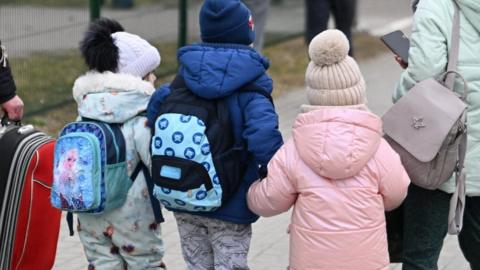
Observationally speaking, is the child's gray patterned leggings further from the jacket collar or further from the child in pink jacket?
the jacket collar

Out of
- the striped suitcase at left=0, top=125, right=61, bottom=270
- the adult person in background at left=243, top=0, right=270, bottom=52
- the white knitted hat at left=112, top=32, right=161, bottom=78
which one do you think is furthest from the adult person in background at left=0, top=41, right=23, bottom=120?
the adult person in background at left=243, top=0, right=270, bottom=52

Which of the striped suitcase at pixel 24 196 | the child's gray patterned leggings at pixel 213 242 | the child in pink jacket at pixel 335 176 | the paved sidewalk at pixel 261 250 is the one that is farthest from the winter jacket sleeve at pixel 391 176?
the paved sidewalk at pixel 261 250

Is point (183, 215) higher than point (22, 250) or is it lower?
higher

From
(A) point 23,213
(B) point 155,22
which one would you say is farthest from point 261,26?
(A) point 23,213

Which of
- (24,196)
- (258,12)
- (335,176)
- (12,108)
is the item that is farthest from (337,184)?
(258,12)

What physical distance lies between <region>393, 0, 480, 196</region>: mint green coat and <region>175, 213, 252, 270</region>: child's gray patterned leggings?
0.84m

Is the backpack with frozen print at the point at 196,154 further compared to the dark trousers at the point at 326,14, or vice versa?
the dark trousers at the point at 326,14

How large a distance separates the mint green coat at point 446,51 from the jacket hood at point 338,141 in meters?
0.40

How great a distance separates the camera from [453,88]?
14.4ft

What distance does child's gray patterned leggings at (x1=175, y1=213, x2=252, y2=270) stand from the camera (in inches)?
174

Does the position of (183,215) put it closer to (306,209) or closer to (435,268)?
(306,209)

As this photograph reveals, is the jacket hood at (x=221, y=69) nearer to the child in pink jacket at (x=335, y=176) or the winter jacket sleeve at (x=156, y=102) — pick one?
the winter jacket sleeve at (x=156, y=102)

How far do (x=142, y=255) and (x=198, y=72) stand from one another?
2.99ft

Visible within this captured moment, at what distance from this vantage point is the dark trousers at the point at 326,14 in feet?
34.0
